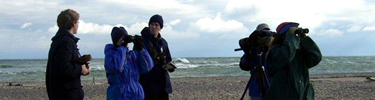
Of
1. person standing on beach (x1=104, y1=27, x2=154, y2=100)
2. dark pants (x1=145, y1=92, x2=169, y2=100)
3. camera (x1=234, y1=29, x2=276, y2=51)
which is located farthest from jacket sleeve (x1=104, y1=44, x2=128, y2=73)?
camera (x1=234, y1=29, x2=276, y2=51)

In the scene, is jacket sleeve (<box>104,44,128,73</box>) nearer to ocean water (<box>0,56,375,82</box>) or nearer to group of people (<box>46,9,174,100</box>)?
group of people (<box>46,9,174,100</box>)

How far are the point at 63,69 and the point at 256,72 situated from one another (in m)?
1.80

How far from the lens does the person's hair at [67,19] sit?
384 cm

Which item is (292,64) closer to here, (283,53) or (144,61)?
(283,53)

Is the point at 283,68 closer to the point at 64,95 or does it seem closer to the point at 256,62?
the point at 256,62

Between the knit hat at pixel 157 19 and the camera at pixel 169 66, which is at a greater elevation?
the knit hat at pixel 157 19

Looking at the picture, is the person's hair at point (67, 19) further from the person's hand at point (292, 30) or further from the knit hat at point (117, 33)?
the person's hand at point (292, 30)

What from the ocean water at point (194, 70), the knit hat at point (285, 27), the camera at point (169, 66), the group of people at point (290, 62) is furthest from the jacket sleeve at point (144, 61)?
the ocean water at point (194, 70)

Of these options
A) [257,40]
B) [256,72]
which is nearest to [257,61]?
[256,72]

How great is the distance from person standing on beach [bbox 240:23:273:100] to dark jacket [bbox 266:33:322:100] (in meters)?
0.34

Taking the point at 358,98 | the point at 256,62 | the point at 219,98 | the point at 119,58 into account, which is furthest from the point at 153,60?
the point at 358,98

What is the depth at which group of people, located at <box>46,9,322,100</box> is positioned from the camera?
3621 mm

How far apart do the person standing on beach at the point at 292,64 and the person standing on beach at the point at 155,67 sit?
1301mm

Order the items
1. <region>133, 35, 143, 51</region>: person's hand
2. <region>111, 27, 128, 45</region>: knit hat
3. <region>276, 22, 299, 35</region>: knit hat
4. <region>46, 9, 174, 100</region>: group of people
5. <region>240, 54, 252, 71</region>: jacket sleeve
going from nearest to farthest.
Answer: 1. <region>276, 22, 299, 35</region>: knit hat
2. <region>46, 9, 174, 100</region>: group of people
3. <region>111, 27, 128, 45</region>: knit hat
4. <region>133, 35, 143, 51</region>: person's hand
5. <region>240, 54, 252, 71</region>: jacket sleeve
